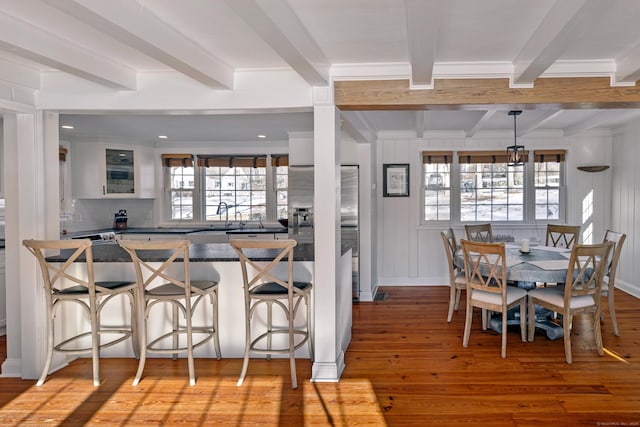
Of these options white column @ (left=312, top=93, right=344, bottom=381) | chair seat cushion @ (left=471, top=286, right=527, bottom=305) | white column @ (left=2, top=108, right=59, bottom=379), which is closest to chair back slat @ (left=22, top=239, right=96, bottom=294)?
white column @ (left=2, top=108, right=59, bottom=379)

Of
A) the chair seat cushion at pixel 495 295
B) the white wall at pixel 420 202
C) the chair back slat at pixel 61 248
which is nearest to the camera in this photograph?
the chair back slat at pixel 61 248

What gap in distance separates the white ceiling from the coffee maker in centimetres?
345

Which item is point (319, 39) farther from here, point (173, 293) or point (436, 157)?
point (436, 157)

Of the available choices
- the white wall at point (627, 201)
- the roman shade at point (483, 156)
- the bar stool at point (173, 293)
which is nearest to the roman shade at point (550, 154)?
the roman shade at point (483, 156)

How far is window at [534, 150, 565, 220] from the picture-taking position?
6.27m

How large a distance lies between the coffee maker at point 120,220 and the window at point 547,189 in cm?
628

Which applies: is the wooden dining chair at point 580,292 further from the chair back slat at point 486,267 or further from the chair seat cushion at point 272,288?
the chair seat cushion at point 272,288

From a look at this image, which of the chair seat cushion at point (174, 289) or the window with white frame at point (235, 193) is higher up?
the window with white frame at point (235, 193)

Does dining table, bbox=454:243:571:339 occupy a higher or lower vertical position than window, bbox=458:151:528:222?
lower

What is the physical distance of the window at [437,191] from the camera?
637 cm

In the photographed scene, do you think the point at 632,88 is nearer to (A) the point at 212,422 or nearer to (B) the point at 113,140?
(A) the point at 212,422

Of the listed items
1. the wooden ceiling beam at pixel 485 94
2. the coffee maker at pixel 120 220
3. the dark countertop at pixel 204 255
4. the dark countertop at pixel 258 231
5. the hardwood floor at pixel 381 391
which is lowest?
the hardwood floor at pixel 381 391

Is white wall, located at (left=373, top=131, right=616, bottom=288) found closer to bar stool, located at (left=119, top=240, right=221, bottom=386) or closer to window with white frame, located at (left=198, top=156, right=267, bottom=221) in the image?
window with white frame, located at (left=198, top=156, right=267, bottom=221)

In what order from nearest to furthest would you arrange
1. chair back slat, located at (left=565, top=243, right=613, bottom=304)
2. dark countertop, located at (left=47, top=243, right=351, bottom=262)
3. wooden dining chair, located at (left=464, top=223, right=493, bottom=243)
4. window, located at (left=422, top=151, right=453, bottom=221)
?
dark countertop, located at (left=47, top=243, right=351, bottom=262) < chair back slat, located at (left=565, top=243, right=613, bottom=304) < wooden dining chair, located at (left=464, top=223, right=493, bottom=243) < window, located at (left=422, top=151, right=453, bottom=221)
